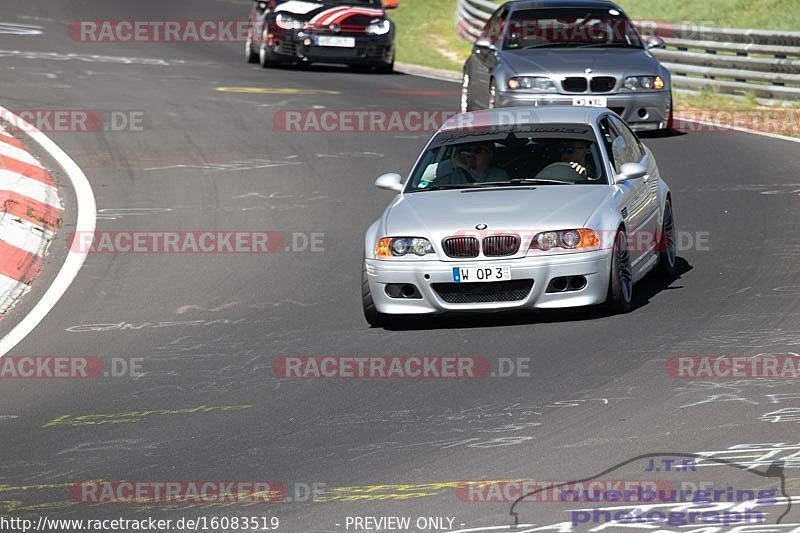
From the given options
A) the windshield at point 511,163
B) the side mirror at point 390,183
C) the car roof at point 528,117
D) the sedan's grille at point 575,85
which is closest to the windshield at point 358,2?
the sedan's grille at point 575,85

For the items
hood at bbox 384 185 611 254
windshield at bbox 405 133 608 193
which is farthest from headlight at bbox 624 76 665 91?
hood at bbox 384 185 611 254

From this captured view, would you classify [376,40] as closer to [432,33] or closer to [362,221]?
[432,33]

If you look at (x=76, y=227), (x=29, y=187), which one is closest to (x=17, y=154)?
(x=29, y=187)

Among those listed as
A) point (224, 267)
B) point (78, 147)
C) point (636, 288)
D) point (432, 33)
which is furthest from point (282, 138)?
point (432, 33)

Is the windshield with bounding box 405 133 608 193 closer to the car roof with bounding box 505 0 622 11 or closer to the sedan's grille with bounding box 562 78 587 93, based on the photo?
the sedan's grille with bounding box 562 78 587 93

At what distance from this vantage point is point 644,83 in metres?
19.2

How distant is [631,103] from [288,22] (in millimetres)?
9517

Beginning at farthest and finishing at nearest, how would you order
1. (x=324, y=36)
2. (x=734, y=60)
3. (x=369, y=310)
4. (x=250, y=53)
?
(x=250, y=53) < (x=324, y=36) < (x=734, y=60) < (x=369, y=310)

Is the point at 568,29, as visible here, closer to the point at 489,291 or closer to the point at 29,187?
the point at 29,187

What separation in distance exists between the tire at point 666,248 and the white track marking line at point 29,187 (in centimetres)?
617

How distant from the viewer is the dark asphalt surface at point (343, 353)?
7367 mm

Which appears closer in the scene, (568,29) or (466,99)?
(568,29)

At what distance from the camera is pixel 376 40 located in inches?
1057

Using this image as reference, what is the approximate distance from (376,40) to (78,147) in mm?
8982
